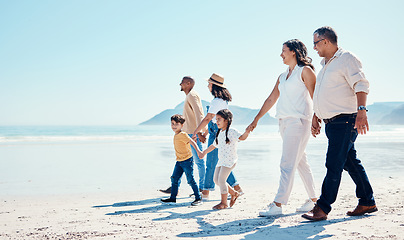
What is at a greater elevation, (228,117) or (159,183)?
(228,117)

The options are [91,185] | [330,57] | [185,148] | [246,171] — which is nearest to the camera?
[330,57]

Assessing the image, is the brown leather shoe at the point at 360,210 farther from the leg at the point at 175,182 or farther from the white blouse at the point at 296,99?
the leg at the point at 175,182

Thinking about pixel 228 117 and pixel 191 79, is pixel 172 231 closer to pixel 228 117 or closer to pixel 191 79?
pixel 228 117

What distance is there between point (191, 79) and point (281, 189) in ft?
8.90

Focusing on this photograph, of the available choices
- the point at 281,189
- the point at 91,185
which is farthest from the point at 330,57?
the point at 91,185

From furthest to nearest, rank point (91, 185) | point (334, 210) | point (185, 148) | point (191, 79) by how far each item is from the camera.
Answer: point (91, 185), point (191, 79), point (185, 148), point (334, 210)

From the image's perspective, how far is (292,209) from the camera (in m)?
4.33

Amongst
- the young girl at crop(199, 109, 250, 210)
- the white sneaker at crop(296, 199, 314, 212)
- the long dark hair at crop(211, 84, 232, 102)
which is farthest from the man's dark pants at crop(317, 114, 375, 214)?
the long dark hair at crop(211, 84, 232, 102)

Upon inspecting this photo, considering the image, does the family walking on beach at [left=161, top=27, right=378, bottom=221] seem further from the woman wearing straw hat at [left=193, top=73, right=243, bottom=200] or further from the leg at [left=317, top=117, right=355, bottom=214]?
the woman wearing straw hat at [left=193, top=73, right=243, bottom=200]

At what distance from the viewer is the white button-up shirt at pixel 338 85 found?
3.36m

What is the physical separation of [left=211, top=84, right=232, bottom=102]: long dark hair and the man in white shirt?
6.03 ft

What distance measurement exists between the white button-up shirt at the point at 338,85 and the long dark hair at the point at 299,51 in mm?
353

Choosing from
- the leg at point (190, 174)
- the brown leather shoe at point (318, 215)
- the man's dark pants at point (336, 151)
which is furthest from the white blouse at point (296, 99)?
the leg at point (190, 174)

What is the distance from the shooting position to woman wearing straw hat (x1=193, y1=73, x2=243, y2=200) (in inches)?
202
